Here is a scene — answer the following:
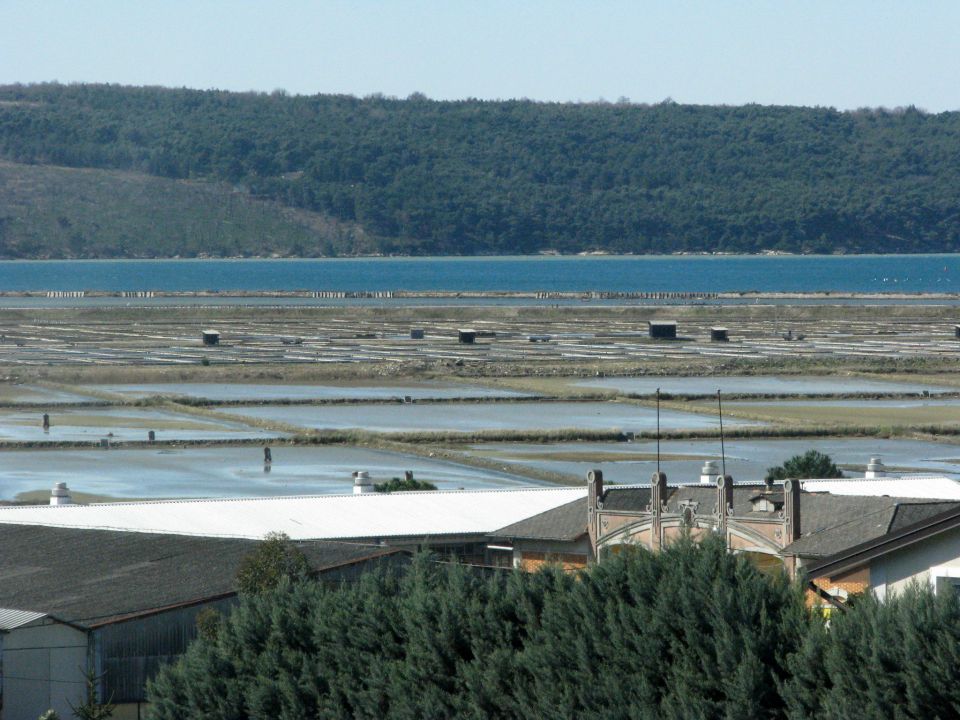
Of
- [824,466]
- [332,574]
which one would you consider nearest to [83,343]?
[824,466]

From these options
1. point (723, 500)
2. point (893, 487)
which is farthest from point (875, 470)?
point (723, 500)

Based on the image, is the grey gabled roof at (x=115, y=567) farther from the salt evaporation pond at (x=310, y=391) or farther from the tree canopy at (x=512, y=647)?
the salt evaporation pond at (x=310, y=391)

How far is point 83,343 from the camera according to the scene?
383ft

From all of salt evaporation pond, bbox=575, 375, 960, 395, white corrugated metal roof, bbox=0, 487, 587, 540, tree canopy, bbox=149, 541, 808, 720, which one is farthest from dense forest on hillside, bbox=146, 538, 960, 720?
salt evaporation pond, bbox=575, 375, 960, 395

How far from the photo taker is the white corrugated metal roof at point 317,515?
3209 cm

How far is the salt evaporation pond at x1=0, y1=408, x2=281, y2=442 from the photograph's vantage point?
61812 millimetres

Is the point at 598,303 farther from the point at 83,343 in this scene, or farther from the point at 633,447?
the point at 633,447

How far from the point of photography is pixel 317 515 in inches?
1314

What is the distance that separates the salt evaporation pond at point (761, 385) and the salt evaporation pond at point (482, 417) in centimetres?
696

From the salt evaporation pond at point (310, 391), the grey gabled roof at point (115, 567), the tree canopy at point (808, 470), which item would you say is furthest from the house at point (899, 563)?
the salt evaporation pond at point (310, 391)

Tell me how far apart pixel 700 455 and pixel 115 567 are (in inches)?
1245

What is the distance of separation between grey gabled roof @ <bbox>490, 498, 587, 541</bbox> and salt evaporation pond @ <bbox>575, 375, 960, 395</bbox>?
47.9 meters

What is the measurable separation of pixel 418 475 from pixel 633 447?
36.0 feet

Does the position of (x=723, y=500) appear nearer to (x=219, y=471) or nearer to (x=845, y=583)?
(x=845, y=583)
